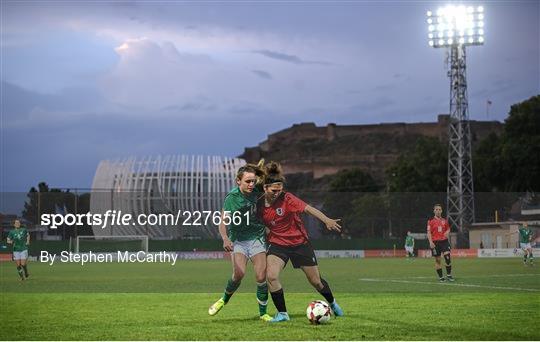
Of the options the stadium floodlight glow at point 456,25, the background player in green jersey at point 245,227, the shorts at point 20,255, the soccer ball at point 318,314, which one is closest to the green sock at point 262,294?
the background player in green jersey at point 245,227

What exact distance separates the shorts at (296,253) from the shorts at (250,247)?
0.16 metres

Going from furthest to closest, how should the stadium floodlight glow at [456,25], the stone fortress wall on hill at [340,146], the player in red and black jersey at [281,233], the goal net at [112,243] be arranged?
the stone fortress wall on hill at [340,146]
the stadium floodlight glow at [456,25]
the goal net at [112,243]
the player in red and black jersey at [281,233]

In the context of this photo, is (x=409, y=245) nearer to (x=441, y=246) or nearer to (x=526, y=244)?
(x=526, y=244)

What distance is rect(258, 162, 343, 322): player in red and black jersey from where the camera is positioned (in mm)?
11453

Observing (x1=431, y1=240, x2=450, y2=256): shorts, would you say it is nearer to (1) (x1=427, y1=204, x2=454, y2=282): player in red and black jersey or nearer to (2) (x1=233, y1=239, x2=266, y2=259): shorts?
(1) (x1=427, y1=204, x2=454, y2=282): player in red and black jersey

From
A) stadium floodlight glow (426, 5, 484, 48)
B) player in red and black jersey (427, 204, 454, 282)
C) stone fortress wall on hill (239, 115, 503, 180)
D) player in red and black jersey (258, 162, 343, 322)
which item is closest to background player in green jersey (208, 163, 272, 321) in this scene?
player in red and black jersey (258, 162, 343, 322)

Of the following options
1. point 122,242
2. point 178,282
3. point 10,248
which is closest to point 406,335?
point 178,282

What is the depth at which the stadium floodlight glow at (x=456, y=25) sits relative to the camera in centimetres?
5534

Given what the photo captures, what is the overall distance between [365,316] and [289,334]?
8.87ft

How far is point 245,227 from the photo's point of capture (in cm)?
1191

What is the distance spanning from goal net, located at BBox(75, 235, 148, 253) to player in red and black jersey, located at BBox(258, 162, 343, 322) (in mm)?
40595

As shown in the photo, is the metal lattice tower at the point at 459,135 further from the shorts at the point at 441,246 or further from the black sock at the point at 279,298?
the black sock at the point at 279,298

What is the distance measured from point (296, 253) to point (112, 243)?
139 ft

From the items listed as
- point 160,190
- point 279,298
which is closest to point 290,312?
point 279,298
